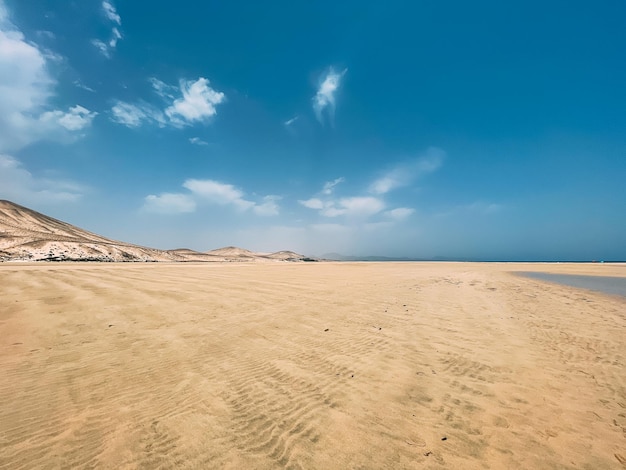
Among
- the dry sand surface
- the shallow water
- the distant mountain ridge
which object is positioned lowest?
the dry sand surface

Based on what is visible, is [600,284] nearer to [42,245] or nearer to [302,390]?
[302,390]

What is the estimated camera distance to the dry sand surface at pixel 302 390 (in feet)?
9.56

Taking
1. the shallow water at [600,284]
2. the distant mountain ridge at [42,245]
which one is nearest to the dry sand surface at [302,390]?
the shallow water at [600,284]

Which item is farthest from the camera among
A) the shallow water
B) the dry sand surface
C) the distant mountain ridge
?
the distant mountain ridge

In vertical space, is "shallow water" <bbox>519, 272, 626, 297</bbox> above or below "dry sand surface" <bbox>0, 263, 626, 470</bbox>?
above

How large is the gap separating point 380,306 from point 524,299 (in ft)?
26.4

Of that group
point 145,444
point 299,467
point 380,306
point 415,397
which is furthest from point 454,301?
point 145,444

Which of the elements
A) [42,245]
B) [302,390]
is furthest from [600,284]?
[42,245]

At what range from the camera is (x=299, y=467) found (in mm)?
2703

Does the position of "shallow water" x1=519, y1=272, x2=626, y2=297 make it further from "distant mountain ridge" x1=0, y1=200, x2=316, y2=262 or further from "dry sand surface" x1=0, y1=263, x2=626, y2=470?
"distant mountain ridge" x1=0, y1=200, x2=316, y2=262

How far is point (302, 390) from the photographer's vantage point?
4.24 meters

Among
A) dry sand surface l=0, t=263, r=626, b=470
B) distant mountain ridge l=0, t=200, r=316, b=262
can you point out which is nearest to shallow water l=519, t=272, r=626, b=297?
dry sand surface l=0, t=263, r=626, b=470

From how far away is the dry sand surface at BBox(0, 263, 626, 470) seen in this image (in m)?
2.91

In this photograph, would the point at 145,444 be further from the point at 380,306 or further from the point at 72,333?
the point at 380,306
